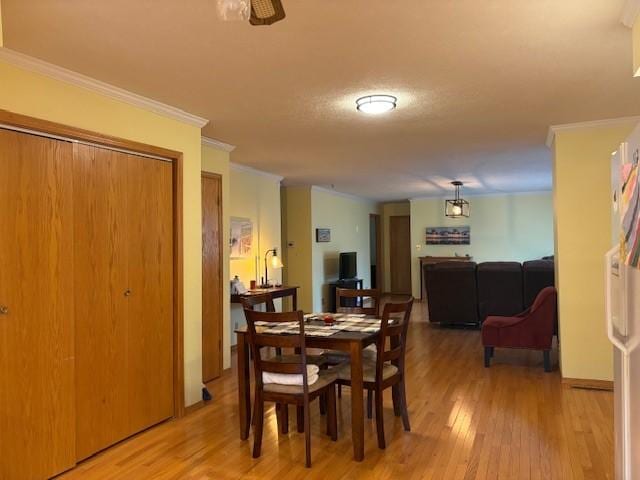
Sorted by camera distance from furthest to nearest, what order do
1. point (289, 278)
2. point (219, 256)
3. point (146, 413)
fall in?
1. point (289, 278)
2. point (219, 256)
3. point (146, 413)

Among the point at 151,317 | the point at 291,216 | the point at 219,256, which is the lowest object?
the point at 151,317

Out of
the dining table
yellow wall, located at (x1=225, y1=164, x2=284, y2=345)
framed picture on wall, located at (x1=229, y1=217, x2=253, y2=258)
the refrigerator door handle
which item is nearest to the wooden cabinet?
the dining table

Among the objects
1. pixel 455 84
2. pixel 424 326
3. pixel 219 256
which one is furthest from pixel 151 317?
pixel 424 326

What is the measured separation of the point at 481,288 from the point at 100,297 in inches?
198

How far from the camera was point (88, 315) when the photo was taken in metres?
2.94

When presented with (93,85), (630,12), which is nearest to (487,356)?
(630,12)

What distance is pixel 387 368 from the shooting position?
3.24 m

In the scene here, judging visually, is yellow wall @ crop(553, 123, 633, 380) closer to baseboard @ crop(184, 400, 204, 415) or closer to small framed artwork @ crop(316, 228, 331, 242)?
baseboard @ crop(184, 400, 204, 415)

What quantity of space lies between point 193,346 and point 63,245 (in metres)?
1.37

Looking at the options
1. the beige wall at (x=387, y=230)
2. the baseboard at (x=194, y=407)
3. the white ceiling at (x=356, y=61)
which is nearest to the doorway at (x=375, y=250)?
the beige wall at (x=387, y=230)

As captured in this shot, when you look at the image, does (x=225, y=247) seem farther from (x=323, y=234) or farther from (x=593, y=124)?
(x=323, y=234)

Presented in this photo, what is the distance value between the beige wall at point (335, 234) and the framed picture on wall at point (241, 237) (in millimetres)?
2134

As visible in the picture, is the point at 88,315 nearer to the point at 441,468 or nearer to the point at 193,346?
the point at 193,346

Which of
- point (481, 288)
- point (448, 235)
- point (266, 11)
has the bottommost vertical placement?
point (481, 288)
